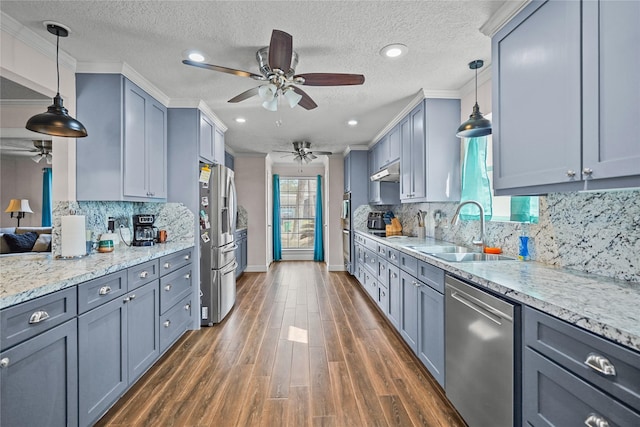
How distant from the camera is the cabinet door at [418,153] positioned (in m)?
3.13

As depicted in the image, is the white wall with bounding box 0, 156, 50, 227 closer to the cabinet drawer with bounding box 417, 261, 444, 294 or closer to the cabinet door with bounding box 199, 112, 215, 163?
the cabinet door with bounding box 199, 112, 215, 163

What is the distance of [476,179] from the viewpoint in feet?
9.21

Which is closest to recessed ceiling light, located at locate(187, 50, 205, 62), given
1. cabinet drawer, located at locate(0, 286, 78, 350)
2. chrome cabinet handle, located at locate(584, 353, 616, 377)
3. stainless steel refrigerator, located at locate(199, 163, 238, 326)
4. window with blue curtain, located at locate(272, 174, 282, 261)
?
stainless steel refrigerator, located at locate(199, 163, 238, 326)

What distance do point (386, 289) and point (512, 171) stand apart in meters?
1.99

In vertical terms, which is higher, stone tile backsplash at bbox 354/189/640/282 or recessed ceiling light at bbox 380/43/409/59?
recessed ceiling light at bbox 380/43/409/59

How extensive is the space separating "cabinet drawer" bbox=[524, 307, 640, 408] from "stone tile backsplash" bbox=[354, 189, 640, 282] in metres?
0.64

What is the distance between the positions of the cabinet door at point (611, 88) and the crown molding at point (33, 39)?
2.96m

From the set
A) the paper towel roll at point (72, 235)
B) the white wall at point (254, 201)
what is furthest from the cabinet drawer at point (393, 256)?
the white wall at point (254, 201)

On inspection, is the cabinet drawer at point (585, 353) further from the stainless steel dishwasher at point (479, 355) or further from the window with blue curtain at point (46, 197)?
the window with blue curtain at point (46, 197)

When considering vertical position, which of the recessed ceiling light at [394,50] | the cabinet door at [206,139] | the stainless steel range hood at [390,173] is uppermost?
the recessed ceiling light at [394,50]

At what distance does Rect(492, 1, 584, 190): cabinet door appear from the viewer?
135 cm

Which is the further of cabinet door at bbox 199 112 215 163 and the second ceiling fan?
cabinet door at bbox 199 112 215 163

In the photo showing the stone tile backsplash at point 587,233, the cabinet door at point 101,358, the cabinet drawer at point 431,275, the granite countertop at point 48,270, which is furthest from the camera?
the cabinet drawer at point 431,275

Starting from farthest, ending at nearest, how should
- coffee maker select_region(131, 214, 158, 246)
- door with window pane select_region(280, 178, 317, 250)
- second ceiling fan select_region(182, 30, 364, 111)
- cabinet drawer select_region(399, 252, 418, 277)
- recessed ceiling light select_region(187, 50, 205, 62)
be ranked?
door with window pane select_region(280, 178, 317, 250) < coffee maker select_region(131, 214, 158, 246) < cabinet drawer select_region(399, 252, 418, 277) < recessed ceiling light select_region(187, 50, 205, 62) < second ceiling fan select_region(182, 30, 364, 111)
